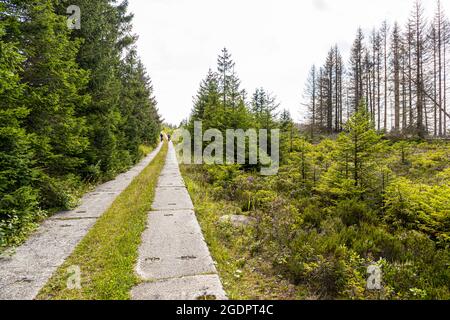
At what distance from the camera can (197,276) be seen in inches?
148

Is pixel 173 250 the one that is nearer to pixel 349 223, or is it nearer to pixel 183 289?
pixel 183 289

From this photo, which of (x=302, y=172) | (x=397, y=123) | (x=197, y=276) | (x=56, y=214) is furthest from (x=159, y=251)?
(x=397, y=123)

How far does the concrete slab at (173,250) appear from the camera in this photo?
3928 millimetres

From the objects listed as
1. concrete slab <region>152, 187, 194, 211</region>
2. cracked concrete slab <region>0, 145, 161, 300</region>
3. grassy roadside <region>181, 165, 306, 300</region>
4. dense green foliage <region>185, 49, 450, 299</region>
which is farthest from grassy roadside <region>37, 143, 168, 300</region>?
dense green foliage <region>185, 49, 450, 299</region>

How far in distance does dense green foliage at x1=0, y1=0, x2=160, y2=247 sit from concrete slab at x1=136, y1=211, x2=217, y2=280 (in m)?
3.00

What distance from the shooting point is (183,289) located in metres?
3.41

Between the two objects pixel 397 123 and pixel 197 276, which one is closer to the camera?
pixel 197 276

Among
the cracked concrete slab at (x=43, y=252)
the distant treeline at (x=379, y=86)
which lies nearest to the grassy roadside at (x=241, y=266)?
the cracked concrete slab at (x=43, y=252)

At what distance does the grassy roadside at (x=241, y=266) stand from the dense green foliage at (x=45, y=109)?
14.4 ft

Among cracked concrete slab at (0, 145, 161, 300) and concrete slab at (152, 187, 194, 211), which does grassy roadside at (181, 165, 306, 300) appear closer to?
concrete slab at (152, 187, 194, 211)

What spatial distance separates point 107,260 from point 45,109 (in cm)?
549

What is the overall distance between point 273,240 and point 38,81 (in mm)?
8205
